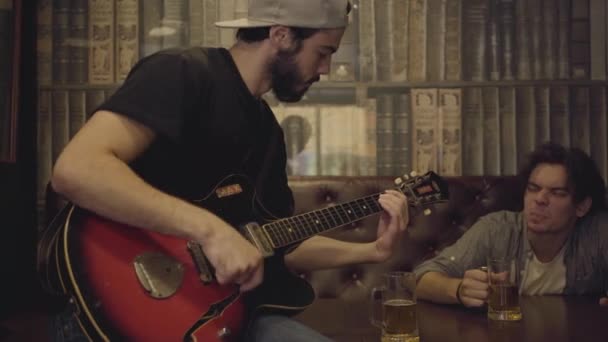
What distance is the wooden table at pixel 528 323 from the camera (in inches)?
53.5

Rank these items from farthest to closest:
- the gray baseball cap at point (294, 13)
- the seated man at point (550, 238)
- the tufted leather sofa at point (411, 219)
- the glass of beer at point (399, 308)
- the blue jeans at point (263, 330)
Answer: the tufted leather sofa at point (411, 219) < the seated man at point (550, 238) < the gray baseball cap at point (294, 13) < the glass of beer at point (399, 308) < the blue jeans at point (263, 330)

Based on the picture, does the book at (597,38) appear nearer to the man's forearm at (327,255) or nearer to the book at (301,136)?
the book at (301,136)

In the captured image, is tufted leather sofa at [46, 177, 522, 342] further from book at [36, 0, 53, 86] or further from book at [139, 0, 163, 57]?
book at [36, 0, 53, 86]

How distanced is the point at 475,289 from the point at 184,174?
74 cm

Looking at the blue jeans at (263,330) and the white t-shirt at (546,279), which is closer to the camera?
the blue jeans at (263,330)

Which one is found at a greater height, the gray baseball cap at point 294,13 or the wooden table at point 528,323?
the gray baseball cap at point 294,13

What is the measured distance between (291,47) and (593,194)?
46.4 inches

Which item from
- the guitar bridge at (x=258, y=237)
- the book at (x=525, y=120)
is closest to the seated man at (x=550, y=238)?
the book at (x=525, y=120)

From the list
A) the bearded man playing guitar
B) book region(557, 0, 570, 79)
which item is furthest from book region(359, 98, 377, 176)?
the bearded man playing guitar

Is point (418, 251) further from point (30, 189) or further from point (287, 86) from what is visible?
point (30, 189)

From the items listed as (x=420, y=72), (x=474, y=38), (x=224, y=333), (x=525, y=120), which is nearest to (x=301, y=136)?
(x=420, y=72)

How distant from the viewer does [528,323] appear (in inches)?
58.3

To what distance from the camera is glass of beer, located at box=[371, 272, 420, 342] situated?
1.33 metres

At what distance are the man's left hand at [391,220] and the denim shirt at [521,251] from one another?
0.40m
